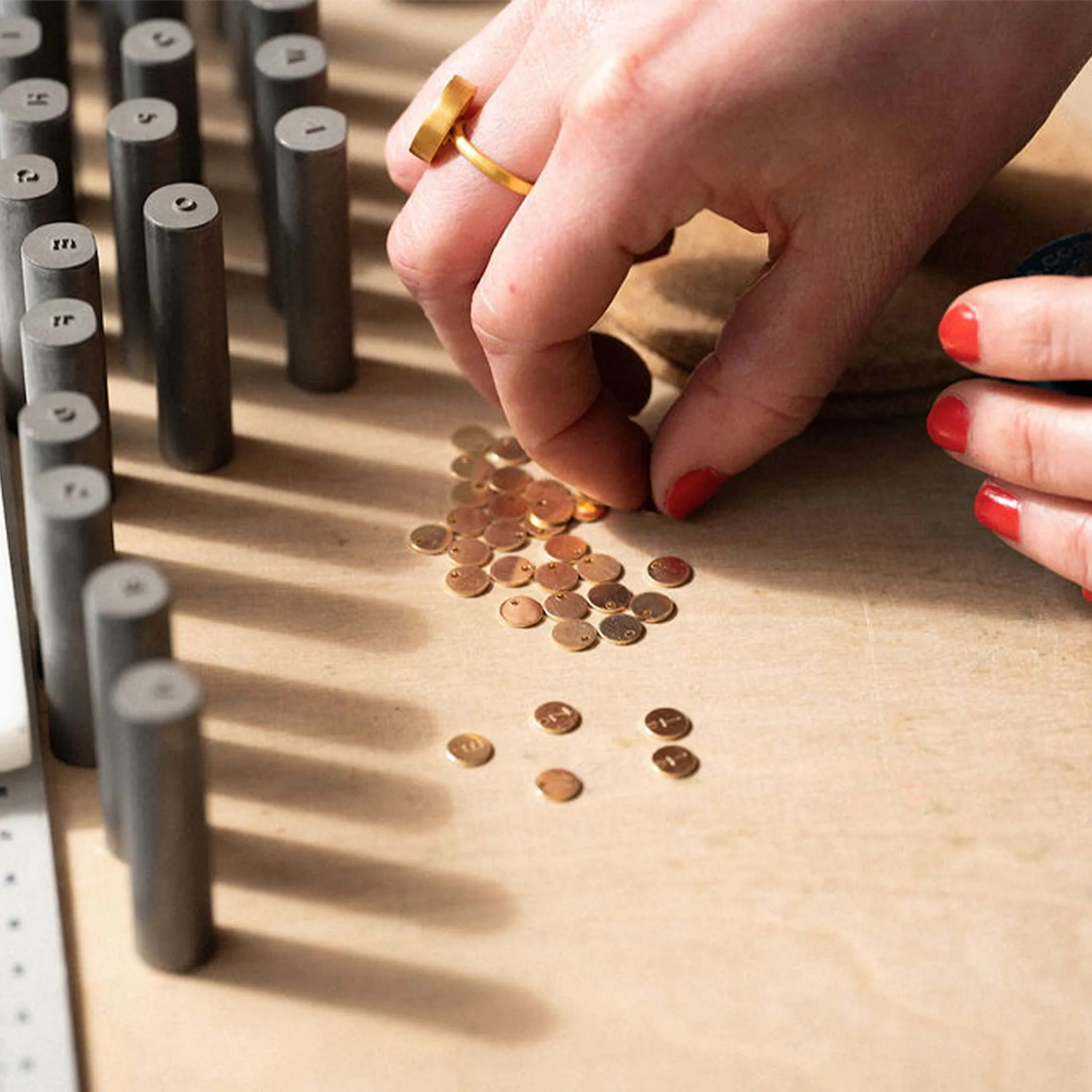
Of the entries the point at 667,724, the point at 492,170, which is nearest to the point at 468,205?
the point at 492,170

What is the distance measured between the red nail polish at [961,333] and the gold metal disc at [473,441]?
0.22 m

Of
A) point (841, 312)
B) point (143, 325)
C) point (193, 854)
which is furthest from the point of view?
point (143, 325)

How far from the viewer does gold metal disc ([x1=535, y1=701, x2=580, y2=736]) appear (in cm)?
68

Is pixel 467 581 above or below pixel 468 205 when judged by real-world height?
below

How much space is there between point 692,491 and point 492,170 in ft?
0.55

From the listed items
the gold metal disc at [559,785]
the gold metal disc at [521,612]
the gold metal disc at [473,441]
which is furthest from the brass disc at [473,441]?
the gold metal disc at [559,785]

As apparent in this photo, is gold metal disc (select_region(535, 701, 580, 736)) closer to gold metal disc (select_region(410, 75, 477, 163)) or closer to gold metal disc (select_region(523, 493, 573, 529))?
gold metal disc (select_region(523, 493, 573, 529))

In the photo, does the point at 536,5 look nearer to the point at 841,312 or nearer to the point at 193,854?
the point at 841,312

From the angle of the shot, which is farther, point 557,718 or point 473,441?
point 473,441

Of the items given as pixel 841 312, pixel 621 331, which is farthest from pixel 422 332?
pixel 841 312

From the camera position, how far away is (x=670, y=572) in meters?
0.75

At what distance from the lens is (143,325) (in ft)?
2.72

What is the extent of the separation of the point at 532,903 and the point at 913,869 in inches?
5.6

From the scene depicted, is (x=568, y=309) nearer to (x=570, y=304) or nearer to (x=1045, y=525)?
(x=570, y=304)
